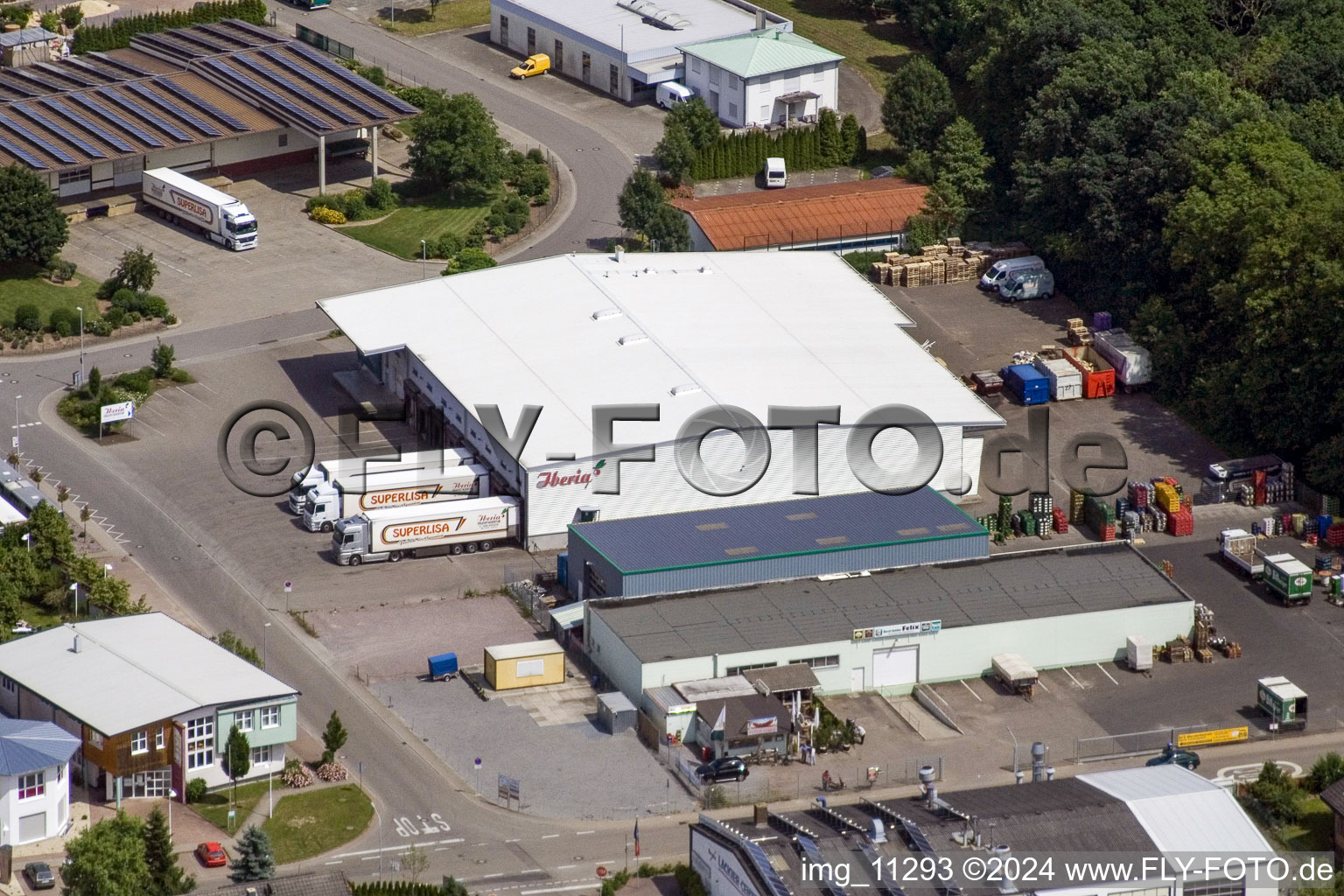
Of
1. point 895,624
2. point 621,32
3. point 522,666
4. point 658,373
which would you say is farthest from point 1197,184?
point 522,666

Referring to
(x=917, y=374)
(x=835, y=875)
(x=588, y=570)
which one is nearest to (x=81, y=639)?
(x=588, y=570)

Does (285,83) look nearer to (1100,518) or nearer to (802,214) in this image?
(802,214)

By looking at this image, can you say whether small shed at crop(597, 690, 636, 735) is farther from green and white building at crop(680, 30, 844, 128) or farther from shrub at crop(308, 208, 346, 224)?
green and white building at crop(680, 30, 844, 128)

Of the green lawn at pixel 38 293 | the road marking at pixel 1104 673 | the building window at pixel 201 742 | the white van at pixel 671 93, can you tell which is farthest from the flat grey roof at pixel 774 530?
the white van at pixel 671 93

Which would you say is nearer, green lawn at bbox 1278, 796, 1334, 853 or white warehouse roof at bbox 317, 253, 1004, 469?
green lawn at bbox 1278, 796, 1334, 853

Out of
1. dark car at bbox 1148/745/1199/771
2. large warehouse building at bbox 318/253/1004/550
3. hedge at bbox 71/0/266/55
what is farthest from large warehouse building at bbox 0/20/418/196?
dark car at bbox 1148/745/1199/771

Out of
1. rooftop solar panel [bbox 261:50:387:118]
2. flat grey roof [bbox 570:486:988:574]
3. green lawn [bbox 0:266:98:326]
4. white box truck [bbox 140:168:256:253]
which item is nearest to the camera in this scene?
flat grey roof [bbox 570:486:988:574]

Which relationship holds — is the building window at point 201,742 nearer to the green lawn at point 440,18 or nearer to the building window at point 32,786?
the building window at point 32,786
